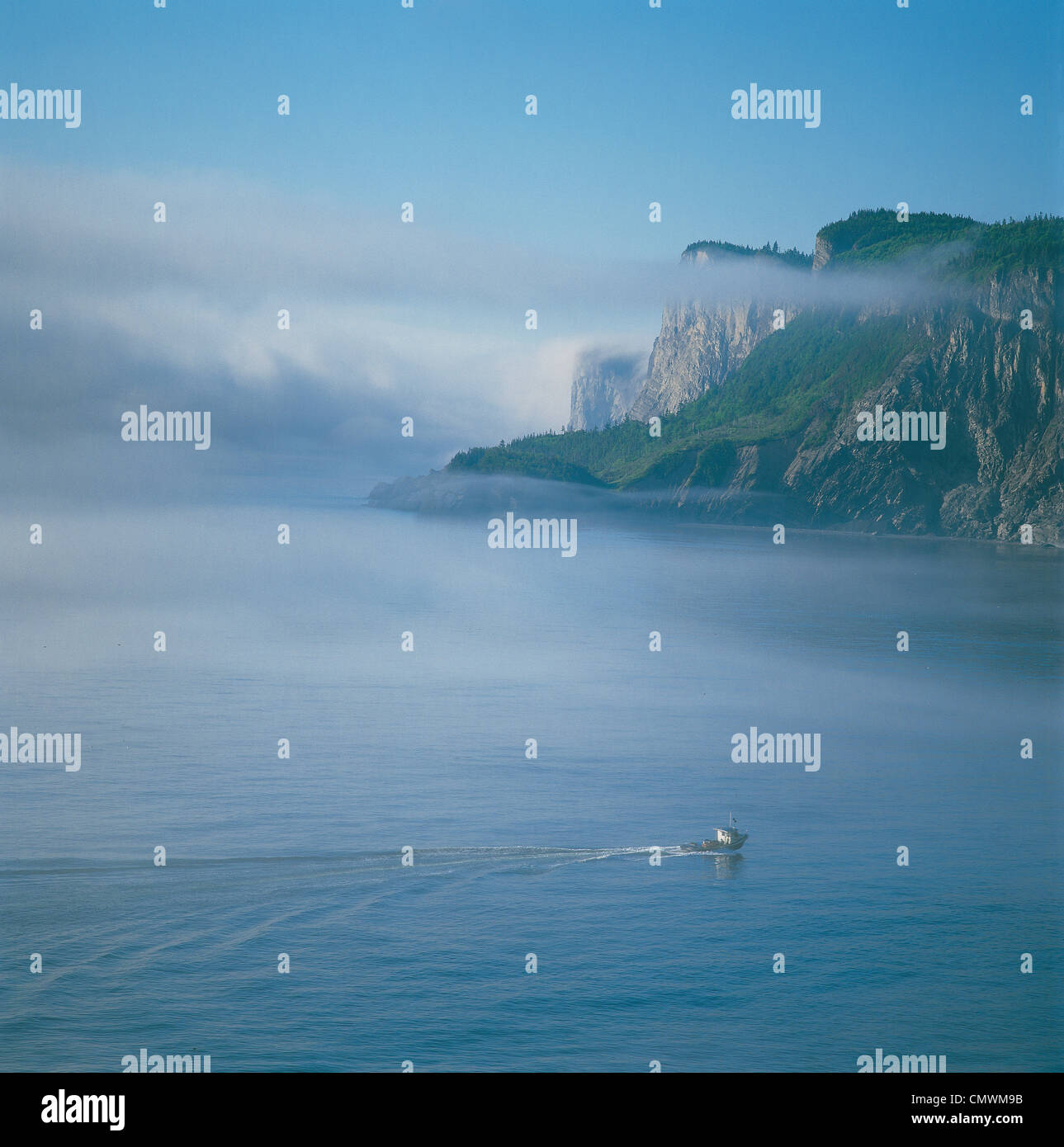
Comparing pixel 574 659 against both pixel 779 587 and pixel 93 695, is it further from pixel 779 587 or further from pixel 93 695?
pixel 779 587

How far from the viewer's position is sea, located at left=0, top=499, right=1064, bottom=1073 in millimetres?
29031

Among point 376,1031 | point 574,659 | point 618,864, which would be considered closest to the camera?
point 376,1031

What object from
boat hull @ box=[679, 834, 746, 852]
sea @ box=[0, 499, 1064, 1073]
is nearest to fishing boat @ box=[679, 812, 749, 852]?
boat hull @ box=[679, 834, 746, 852]

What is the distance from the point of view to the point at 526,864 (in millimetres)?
39562

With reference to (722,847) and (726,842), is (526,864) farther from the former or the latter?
(726,842)

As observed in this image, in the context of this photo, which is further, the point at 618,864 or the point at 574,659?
the point at 574,659

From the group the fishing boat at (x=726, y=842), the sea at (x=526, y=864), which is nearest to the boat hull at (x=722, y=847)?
the fishing boat at (x=726, y=842)

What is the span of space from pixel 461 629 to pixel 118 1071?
81858mm

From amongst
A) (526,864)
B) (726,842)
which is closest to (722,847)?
(726,842)

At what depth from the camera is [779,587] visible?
15050cm

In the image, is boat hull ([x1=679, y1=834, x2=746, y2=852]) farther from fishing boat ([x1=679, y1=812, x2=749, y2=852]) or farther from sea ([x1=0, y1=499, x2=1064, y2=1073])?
sea ([x1=0, y1=499, x2=1064, y2=1073])
